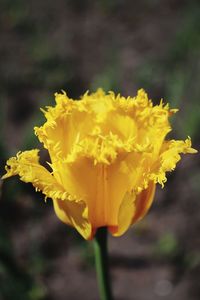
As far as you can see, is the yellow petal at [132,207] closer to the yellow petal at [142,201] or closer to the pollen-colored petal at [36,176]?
the yellow petal at [142,201]

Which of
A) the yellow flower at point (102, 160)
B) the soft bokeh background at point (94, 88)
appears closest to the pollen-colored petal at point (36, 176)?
the yellow flower at point (102, 160)

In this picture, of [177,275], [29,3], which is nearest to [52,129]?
[177,275]

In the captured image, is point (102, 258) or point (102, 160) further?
point (102, 258)

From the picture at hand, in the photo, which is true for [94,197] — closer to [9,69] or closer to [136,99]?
[136,99]

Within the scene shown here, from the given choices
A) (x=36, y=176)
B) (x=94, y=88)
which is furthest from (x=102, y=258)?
(x=94, y=88)

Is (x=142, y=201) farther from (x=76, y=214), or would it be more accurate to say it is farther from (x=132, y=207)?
(x=76, y=214)

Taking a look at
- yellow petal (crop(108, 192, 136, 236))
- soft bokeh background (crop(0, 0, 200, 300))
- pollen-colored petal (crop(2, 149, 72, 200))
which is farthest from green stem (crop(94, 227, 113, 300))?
soft bokeh background (crop(0, 0, 200, 300))

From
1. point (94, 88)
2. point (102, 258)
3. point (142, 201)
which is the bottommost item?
point (102, 258)
